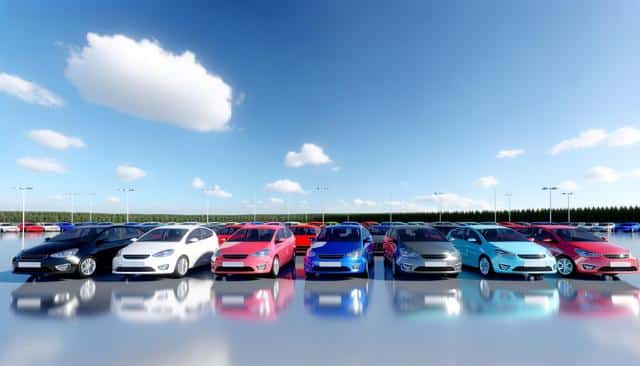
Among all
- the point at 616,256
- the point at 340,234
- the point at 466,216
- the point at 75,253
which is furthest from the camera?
the point at 466,216

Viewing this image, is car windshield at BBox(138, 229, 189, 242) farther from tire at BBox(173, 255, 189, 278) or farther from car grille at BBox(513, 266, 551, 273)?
car grille at BBox(513, 266, 551, 273)

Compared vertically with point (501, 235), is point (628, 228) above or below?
below

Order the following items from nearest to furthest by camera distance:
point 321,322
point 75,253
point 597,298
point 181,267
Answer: point 321,322 < point 597,298 < point 75,253 < point 181,267

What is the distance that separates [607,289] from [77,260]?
1427cm

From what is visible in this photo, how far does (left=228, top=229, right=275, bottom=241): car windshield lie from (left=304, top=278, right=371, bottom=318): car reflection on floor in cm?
212

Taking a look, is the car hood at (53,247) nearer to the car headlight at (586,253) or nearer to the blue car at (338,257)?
the blue car at (338,257)

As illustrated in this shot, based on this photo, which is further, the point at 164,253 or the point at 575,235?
the point at 575,235

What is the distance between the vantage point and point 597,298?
6098 mm

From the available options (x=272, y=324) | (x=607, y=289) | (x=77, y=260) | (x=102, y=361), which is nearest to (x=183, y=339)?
(x=102, y=361)

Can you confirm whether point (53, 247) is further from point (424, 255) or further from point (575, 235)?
point (575, 235)

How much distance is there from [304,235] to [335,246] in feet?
16.7

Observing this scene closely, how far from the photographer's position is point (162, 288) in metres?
6.99

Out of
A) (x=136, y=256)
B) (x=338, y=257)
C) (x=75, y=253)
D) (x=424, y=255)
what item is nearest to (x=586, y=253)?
(x=424, y=255)

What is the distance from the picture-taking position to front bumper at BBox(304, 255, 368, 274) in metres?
7.33
